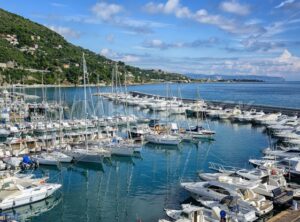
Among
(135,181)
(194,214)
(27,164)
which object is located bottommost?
(135,181)

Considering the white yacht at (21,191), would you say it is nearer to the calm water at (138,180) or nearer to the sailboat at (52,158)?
the calm water at (138,180)

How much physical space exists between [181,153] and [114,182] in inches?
537

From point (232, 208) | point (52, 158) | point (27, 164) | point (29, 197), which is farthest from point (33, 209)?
point (232, 208)

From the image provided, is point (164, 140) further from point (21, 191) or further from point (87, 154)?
point (21, 191)

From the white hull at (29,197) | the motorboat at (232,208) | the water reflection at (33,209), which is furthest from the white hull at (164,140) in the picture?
the motorboat at (232,208)

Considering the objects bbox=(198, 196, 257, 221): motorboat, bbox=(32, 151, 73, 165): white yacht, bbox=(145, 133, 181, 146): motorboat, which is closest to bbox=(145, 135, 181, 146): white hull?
bbox=(145, 133, 181, 146): motorboat

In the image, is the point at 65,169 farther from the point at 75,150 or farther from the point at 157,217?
the point at 157,217

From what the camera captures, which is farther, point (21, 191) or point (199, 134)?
point (199, 134)

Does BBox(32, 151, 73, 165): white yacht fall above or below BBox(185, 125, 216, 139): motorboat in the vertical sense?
below

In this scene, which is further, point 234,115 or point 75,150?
point 234,115

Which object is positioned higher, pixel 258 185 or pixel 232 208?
pixel 258 185

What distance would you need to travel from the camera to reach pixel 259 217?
81.4ft

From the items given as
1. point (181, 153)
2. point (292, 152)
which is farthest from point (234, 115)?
point (292, 152)

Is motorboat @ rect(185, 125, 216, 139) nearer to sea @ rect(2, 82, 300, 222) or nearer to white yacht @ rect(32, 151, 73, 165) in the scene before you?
sea @ rect(2, 82, 300, 222)
